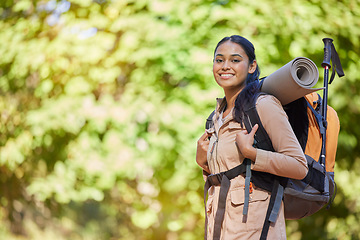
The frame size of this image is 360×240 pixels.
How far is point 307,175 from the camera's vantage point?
1.85 meters

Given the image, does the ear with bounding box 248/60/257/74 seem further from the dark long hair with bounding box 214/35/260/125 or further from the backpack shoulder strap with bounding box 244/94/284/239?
the backpack shoulder strap with bounding box 244/94/284/239

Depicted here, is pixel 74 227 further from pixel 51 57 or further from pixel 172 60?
pixel 172 60

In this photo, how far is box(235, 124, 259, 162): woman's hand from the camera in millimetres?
1739

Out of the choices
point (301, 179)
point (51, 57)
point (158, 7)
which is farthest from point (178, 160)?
point (301, 179)

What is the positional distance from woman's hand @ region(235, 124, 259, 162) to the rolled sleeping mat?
0.16 m

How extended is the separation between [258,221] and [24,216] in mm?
4422

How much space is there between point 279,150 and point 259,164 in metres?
0.09

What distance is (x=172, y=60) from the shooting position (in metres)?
4.11

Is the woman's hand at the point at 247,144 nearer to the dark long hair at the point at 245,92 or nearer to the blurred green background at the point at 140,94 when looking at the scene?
the dark long hair at the point at 245,92

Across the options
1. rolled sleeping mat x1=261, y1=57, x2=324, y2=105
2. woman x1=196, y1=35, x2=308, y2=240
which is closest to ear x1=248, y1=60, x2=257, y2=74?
woman x1=196, y1=35, x2=308, y2=240

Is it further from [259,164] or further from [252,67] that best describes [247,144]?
[252,67]

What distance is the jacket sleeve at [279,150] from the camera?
1728 millimetres

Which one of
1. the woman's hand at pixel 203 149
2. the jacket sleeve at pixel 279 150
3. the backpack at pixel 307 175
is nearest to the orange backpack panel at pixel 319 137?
the backpack at pixel 307 175

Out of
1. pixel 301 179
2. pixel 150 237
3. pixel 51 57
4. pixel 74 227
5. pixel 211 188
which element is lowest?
pixel 74 227
